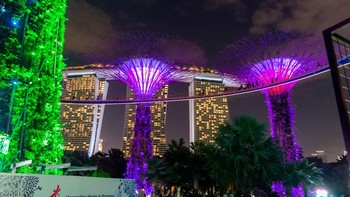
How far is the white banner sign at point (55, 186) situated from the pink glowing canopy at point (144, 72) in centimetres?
2372

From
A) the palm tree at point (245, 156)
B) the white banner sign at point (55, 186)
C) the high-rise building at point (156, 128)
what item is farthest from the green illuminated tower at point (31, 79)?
the high-rise building at point (156, 128)

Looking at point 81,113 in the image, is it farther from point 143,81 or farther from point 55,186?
point 55,186

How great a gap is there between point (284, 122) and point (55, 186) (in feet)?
84.6

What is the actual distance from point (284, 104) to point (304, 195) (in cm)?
941

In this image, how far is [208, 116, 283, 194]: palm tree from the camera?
1981cm

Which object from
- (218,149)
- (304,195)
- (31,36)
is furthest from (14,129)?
(304,195)

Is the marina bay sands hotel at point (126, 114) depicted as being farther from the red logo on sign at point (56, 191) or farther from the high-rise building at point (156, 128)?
the red logo on sign at point (56, 191)

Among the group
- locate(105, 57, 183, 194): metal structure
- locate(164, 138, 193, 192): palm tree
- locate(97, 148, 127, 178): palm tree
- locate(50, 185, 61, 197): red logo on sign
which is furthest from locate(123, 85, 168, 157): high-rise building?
locate(50, 185, 61, 197): red logo on sign

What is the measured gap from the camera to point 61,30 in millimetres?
11312

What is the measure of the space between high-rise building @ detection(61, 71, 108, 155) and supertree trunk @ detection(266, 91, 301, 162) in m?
78.8

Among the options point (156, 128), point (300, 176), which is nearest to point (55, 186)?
point (300, 176)

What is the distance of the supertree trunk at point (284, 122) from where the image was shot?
91.8 ft

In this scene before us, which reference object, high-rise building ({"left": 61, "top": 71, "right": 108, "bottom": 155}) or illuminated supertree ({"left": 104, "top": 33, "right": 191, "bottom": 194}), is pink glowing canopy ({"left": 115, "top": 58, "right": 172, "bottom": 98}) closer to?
illuminated supertree ({"left": 104, "top": 33, "right": 191, "bottom": 194})

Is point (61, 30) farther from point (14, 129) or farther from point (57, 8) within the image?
point (14, 129)
